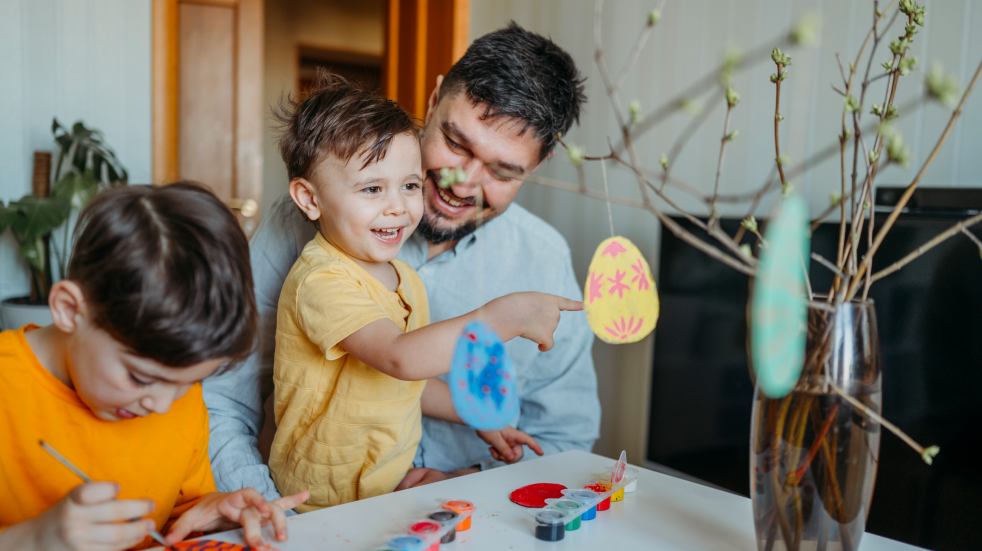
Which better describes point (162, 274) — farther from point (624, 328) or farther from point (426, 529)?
point (624, 328)

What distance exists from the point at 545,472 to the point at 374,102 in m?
0.58

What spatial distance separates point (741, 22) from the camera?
6.82 feet

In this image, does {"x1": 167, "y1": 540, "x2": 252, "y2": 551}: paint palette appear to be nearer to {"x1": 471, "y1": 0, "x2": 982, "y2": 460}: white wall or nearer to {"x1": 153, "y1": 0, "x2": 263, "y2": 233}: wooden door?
{"x1": 471, "y1": 0, "x2": 982, "y2": 460}: white wall

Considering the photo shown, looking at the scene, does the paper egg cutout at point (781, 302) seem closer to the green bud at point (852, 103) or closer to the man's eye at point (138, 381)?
the green bud at point (852, 103)

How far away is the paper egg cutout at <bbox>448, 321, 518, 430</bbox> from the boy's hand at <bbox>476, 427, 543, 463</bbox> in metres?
0.51

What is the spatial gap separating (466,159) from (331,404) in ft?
1.73

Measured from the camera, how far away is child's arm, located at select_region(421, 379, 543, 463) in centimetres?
132

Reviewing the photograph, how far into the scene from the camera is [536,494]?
100cm

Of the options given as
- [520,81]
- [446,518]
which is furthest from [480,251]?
[446,518]

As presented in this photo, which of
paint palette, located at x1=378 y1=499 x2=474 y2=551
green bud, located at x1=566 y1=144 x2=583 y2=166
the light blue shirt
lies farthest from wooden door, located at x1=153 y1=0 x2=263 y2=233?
green bud, located at x1=566 y1=144 x2=583 y2=166

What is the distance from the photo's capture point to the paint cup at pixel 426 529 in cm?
81

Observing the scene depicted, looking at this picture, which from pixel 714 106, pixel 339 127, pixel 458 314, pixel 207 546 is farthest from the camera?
pixel 714 106

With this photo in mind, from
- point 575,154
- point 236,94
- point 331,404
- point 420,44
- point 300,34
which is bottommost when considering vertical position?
point 331,404

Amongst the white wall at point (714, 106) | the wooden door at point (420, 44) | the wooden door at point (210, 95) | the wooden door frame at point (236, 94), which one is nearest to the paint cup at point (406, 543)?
the white wall at point (714, 106)
